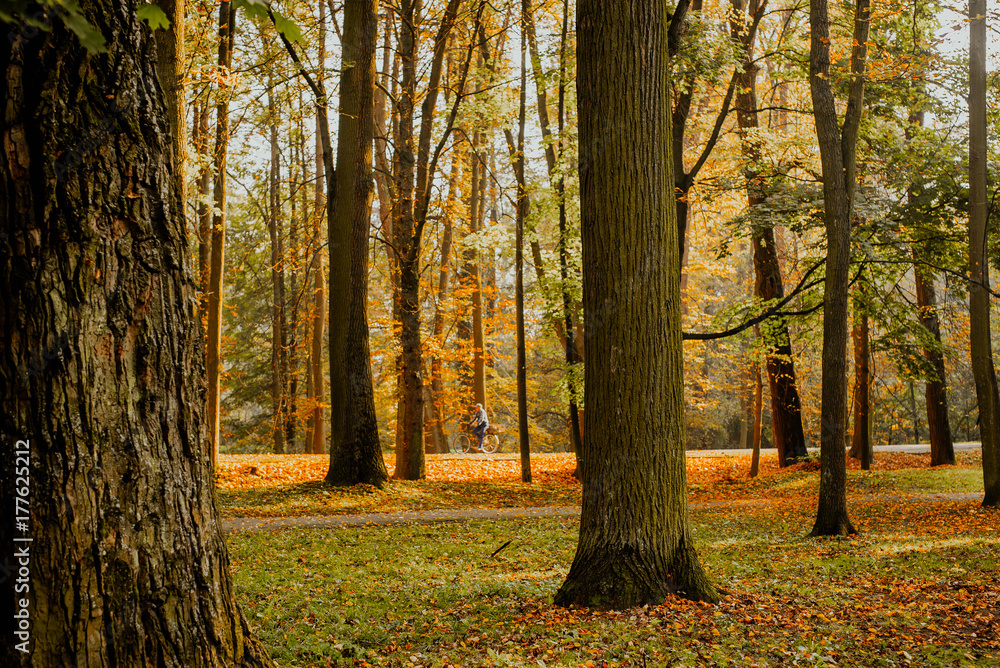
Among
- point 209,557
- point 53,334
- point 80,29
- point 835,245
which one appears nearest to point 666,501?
point 209,557

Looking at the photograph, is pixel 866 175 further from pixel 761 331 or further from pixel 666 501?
pixel 666 501

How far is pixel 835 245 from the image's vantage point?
8.73m

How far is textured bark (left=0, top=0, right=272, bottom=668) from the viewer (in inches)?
91.2

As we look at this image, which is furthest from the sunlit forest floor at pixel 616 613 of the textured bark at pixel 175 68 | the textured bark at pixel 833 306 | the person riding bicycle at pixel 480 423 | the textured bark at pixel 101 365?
the person riding bicycle at pixel 480 423

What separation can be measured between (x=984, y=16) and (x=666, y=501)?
9422 millimetres

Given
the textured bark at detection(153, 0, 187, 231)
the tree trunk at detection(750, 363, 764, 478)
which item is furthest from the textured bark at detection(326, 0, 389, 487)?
the tree trunk at detection(750, 363, 764, 478)

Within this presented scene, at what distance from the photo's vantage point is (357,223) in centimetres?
1249

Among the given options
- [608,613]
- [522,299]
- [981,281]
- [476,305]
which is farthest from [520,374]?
[608,613]

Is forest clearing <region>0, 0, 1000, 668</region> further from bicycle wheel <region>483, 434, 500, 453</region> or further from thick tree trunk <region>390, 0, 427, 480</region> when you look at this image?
bicycle wheel <region>483, 434, 500, 453</region>

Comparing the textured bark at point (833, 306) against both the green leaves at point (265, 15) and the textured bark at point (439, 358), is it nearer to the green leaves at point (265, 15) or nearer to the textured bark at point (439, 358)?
the green leaves at point (265, 15)

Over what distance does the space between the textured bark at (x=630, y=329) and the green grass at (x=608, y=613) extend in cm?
34

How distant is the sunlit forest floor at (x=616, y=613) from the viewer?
4105 millimetres

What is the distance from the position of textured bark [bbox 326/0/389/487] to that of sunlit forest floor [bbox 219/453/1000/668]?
0.66m

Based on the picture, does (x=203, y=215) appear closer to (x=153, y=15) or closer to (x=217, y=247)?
(x=217, y=247)
